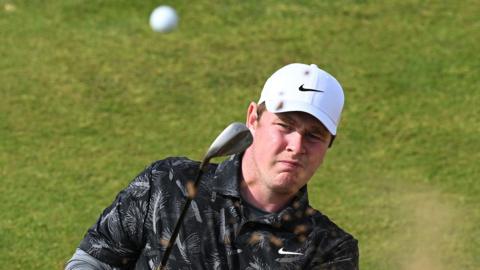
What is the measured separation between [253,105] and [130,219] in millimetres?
618

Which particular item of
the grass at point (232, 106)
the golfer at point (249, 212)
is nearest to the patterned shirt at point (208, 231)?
the golfer at point (249, 212)

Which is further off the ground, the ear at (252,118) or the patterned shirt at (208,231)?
the ear at (252,118)

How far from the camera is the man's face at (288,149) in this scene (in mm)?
4461

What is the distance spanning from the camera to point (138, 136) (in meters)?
10.5

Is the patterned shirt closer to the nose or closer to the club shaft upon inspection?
the club shaft

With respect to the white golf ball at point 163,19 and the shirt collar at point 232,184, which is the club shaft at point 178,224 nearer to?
the shirt collar at point 232,184

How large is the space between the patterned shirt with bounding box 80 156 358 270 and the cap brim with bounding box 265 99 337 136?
285mm

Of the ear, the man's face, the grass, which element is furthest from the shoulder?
the grass

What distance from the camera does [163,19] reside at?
40.2 ft

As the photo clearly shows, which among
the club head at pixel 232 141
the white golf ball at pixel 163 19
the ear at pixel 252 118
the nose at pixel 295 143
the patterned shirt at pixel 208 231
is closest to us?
the club head at pixel 232 141

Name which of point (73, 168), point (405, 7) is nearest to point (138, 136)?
point (73, 168)

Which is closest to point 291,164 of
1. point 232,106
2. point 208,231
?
point 208,231

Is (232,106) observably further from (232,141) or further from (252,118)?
(232,141)

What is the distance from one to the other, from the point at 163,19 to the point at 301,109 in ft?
26.0
